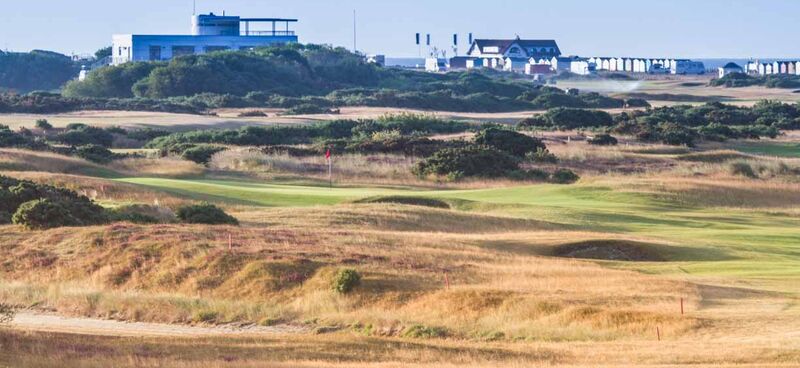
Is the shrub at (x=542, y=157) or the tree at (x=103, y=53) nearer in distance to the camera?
the shrub at (x=542, y=157)

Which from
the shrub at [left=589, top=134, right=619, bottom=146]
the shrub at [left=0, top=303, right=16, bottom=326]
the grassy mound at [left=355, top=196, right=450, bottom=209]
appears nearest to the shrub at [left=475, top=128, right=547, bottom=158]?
the shrub at [left=589, top=134, right=619, bottom=146]

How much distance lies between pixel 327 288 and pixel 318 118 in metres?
77.7

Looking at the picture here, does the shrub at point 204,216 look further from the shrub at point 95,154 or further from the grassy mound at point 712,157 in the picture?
the grassy mound at point 712,157

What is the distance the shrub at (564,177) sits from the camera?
5631cm

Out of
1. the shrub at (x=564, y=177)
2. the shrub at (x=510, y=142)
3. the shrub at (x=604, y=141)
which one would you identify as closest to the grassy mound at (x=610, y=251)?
the shrub at (x=564, y=177)

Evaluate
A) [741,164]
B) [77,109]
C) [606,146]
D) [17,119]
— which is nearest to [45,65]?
[77,109]

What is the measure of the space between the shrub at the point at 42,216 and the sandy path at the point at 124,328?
23.5 ft

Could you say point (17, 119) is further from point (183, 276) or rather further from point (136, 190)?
point (183, 276)

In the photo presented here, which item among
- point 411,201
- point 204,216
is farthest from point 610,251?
point 411,201

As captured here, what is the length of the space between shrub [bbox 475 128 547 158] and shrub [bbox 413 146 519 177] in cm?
517

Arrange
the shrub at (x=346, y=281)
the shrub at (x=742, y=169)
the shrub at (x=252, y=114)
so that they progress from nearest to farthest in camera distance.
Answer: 1. the shrub at (x=346, y=281)
2. the shrub at (x=742, y=169)
3. the shrub at (x=252, y=114)

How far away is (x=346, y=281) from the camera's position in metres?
27.3

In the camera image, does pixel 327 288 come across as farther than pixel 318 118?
No

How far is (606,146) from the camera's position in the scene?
72562mm
